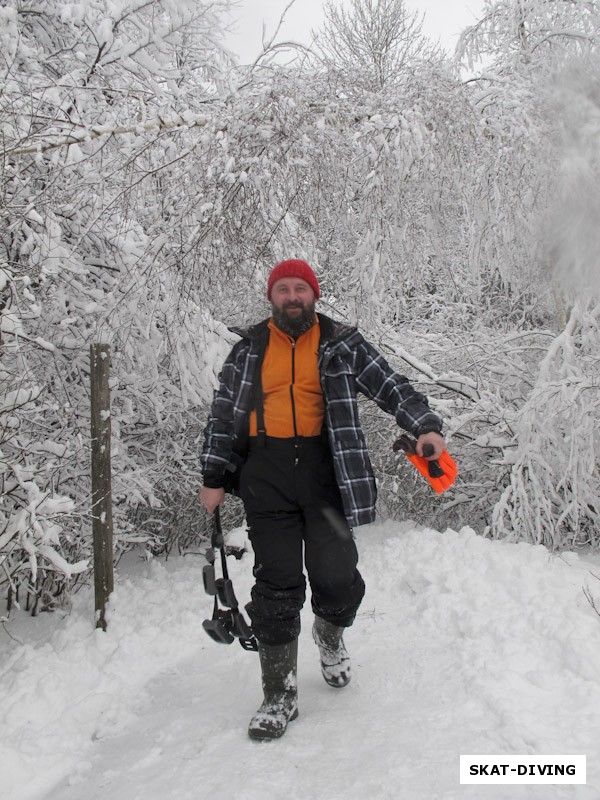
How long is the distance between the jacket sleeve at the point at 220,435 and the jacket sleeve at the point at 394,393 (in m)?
0.54

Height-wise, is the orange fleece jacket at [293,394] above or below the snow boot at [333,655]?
above

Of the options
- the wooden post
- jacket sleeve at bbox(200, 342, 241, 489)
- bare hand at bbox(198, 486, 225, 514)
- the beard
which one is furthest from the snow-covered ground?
the beard

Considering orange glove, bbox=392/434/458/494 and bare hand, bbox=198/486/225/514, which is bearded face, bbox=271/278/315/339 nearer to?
orange glove, bbox=392/434/458/494

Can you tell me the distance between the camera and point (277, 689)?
2516mm

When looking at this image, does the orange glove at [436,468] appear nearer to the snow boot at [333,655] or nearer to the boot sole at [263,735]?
the snow boot at [333,655]

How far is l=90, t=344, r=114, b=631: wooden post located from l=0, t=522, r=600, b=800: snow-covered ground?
0.21 metres

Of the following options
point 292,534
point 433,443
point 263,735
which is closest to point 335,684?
point 263,735

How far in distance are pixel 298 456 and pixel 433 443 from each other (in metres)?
0.55

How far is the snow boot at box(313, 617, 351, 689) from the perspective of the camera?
2.72 m

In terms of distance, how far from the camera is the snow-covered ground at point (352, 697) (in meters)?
2.07

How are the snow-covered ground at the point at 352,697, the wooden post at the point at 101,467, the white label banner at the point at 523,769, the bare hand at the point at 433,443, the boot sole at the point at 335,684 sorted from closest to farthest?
the white label banner at the point at 523,769, the snow-covered ground at the point at 352,697, the bare hand at the point at 433,443, the boot sole at the point at 335,684, the wooden post at the point at 101,467

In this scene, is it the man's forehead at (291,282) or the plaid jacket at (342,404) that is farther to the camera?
the man's forehead at (291,282)

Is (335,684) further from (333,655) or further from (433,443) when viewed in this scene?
(433,443)

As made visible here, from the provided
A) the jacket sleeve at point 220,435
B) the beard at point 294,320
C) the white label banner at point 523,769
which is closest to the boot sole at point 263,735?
the white label banner at point 523,769
